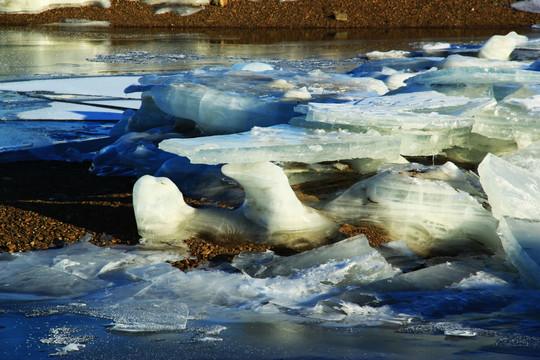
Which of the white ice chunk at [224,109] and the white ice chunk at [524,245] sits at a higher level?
the white ice chunk at [224,109]

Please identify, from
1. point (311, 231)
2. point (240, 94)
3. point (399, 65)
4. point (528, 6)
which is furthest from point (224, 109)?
point (528, 6)

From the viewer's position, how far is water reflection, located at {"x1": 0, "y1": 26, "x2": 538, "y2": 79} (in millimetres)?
7867

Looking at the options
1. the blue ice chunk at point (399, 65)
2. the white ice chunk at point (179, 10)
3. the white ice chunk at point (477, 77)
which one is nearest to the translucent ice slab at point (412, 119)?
the white ice chunk at point (477, 77)

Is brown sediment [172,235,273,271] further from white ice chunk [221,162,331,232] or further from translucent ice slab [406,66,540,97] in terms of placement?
translucent ice slab [406,66,540,97]

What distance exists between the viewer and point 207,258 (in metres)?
2.30

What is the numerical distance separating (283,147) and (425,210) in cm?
61

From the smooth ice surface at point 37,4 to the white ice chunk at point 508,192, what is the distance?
15.1 meters

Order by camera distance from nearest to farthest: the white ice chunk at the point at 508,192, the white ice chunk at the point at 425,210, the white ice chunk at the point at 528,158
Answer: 1. the white ice chunk at the point at 508,192
2. the white ice chunk at the point at 425,210
3. the white ice chunk at the point at 528,158

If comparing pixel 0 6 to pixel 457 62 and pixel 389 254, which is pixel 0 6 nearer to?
pixel 457 62

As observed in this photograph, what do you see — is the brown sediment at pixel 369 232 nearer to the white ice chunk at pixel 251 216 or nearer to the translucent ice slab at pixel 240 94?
the white ice chunk at pixel 251 216

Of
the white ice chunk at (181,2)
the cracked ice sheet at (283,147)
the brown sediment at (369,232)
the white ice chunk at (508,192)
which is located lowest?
the brown sediment at (369,232)

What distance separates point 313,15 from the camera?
15367 millimetres

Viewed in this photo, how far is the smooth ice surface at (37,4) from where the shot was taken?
15.6 m

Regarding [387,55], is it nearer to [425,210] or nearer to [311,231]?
[425,210]
